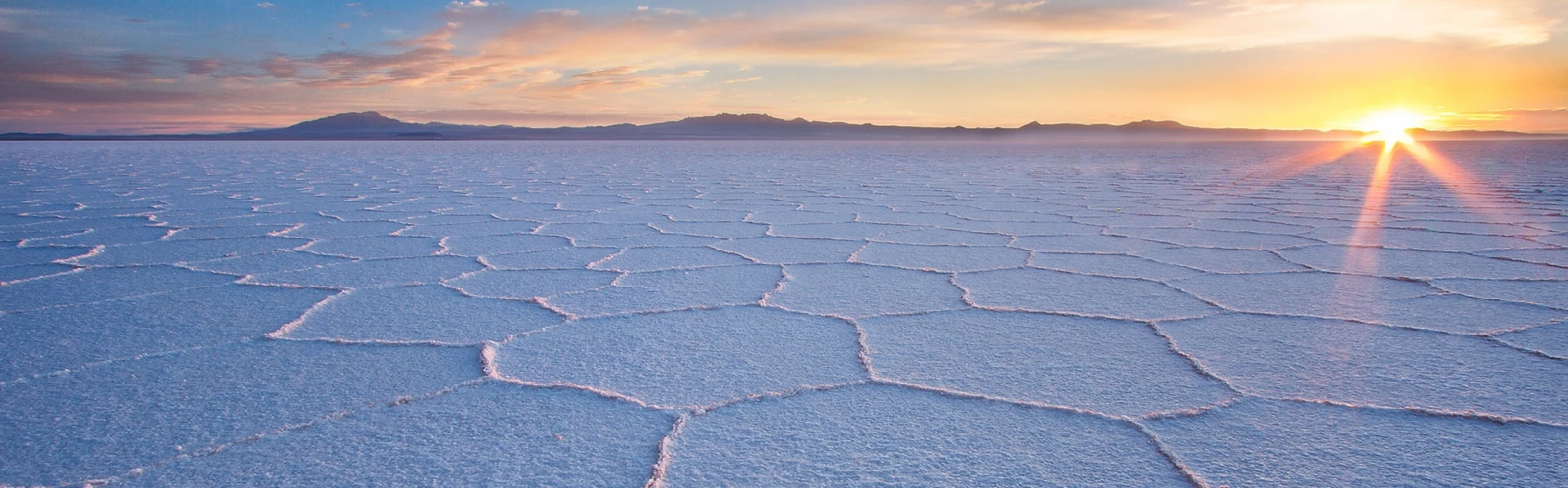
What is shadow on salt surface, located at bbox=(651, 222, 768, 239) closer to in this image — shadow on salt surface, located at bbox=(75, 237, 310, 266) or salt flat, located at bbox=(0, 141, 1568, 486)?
salt flat, located at bbox=(0, 141, 1568, 486)

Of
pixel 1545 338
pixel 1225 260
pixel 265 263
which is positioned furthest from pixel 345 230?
pixel 1545 338

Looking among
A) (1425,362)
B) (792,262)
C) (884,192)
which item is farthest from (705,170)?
(1425,362)

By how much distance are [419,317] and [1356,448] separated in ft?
4.71

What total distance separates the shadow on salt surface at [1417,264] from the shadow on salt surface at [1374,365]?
0.71 metres

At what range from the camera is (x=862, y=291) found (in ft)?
6.05

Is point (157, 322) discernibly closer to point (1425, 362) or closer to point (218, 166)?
point (1425, 362)

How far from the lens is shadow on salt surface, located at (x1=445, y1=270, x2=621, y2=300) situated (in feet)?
6.02

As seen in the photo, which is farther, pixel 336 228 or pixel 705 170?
pixel 705 170

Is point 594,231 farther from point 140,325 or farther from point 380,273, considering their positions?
point 140,325

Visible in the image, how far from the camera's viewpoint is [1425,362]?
1.27 meters

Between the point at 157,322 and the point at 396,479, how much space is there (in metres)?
0.96

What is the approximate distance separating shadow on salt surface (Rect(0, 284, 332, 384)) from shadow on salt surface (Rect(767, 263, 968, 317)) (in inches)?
36.9

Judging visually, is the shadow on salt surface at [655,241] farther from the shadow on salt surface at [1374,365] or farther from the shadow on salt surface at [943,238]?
the shadow on salt surface at [1374,365]

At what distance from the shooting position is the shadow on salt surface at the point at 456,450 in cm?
90
